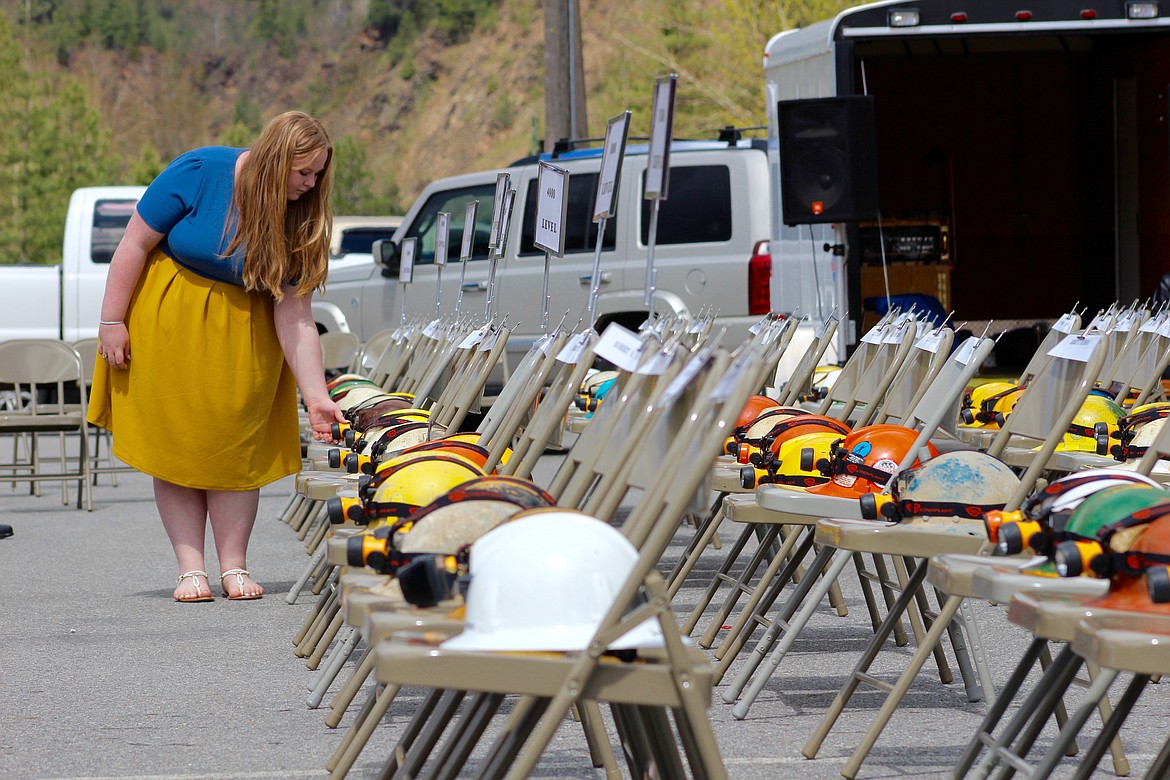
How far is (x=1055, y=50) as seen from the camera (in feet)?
47.6

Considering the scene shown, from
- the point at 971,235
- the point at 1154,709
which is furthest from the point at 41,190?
the point at 1154,709

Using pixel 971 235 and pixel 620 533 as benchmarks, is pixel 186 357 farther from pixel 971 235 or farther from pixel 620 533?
pixel 971 235

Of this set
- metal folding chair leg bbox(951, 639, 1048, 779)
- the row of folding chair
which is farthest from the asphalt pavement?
metal folding chair leg bbox(951, 639, 1048, 779)

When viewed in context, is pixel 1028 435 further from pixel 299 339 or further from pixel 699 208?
pixel 699 208

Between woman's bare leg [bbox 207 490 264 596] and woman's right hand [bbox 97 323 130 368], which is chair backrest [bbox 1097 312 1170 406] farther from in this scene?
woman's right hand [bbox 97 323 130 368]

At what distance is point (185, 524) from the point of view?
6289mm

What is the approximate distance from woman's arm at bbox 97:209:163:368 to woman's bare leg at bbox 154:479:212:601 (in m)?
0.55

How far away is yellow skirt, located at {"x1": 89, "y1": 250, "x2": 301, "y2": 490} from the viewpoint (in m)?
6.02

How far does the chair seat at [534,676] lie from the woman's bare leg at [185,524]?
12.6 feet

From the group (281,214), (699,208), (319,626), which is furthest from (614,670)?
(699,208)

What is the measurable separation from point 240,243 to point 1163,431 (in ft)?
10.9

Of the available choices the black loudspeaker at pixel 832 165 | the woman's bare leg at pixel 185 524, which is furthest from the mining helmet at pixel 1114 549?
the black loudspeaker at pixel 832 165

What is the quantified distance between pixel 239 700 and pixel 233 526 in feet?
5.41

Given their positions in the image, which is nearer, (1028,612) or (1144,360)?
(1028,612)
